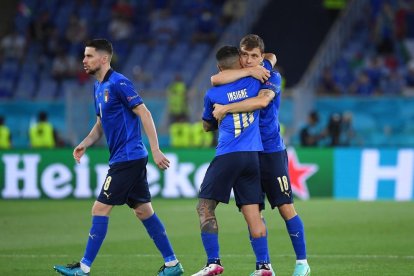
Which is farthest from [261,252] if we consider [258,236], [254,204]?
[254,204]

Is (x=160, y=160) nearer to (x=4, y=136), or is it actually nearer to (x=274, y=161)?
(x=274, y=161)

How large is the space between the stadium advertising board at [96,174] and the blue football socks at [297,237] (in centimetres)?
1239

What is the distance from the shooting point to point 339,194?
22797 millimetres

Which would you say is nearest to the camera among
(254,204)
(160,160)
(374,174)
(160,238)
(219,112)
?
(160,160)

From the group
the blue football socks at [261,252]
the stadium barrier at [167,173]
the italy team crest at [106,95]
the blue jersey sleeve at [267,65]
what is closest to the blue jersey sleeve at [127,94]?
the italy team crest at [106,95]

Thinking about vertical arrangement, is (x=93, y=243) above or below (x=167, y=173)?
above

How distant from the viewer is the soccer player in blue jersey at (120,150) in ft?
33.6

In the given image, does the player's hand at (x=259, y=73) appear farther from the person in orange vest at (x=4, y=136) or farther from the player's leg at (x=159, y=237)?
the person in orange vest at (x=4, y=136)

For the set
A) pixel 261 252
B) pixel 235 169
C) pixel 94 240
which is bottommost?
pixel 261 252

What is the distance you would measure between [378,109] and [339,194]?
391cm

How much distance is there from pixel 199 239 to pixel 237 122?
16.2ft

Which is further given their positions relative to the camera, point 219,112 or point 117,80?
point 117,80

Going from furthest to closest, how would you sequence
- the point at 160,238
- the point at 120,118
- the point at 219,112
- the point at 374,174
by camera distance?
the point at 374,174 → the point at 160,238 → the point at 120,118 → the point at 219,112

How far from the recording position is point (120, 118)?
10367 mm
